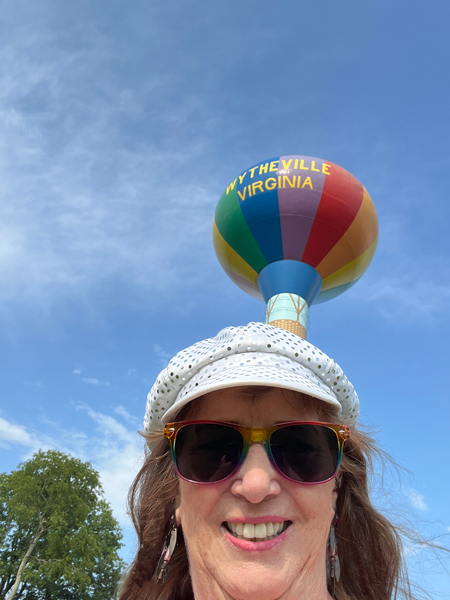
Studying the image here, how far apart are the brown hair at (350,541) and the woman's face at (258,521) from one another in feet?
1.16

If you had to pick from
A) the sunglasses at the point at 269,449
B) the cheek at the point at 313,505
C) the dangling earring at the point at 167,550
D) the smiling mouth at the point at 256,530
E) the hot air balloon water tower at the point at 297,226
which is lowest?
the dangling earring at the point at 167,550

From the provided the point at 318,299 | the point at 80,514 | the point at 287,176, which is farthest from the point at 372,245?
the point at 80,514

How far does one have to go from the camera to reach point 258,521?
56.7 inches

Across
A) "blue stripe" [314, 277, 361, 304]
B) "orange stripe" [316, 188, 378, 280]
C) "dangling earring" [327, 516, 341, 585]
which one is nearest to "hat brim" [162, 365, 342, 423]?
"dangling earring" [327, 516, 341, 585]

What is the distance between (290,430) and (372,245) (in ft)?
35.3

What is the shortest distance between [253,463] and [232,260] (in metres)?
10.7

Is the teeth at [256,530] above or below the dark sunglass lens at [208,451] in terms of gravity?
below

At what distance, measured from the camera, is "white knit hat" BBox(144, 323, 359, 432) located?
1.49 metres

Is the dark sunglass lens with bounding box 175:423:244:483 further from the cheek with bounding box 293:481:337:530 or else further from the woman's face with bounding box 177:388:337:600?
the cheek with bounding box 293:481:337:530

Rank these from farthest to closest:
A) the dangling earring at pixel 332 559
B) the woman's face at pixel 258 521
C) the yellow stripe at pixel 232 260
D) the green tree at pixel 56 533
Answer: the green tree at pixel 56 533 < the yellow stripe at pixel 232 260 < the dangling earring at pixel 332 559 < the woman's face at pixel 258 521

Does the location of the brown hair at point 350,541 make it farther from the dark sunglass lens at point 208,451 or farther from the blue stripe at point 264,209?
the blue stripe at point 264,209

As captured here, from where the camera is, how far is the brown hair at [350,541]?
1.92 meters

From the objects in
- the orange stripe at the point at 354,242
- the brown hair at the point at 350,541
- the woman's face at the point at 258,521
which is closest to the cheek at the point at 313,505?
the woman's face at the point at 258,521

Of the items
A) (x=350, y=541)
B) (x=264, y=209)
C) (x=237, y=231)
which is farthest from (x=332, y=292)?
(x=350, y=541)
